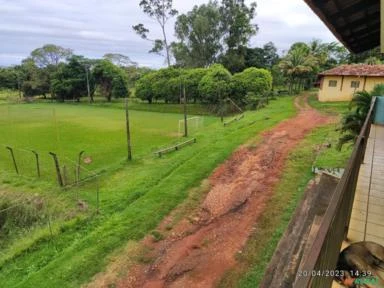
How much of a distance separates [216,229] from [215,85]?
20902 millimetres

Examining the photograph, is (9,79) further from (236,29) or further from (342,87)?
(342,87)

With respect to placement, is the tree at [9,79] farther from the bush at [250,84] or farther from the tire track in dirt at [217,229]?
the tire track in dirt at [217,229]

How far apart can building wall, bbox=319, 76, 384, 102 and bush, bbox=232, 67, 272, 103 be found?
215 inches

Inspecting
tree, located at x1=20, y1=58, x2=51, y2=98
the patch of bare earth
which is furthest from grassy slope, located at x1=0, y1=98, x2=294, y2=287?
tree, located at x1=20, y1=58, x2=51, y2=98

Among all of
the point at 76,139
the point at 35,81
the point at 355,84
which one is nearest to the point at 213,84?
the point at 355,84

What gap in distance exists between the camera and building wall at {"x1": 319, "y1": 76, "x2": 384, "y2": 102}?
19.9 m

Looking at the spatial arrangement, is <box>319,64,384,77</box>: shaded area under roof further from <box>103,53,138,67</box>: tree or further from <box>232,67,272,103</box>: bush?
<box>103,53,138,67</box>: tree

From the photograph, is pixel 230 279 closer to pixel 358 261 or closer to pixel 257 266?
pixel 257 266

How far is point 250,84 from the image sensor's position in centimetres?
2609

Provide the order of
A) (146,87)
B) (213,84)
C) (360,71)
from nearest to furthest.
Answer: (360,71) < (213,84) < (146,87)

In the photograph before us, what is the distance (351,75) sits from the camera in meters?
20.2

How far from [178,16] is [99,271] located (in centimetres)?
3817

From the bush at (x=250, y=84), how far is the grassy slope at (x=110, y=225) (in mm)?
15354

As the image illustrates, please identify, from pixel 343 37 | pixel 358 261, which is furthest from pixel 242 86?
pixel 358 261
